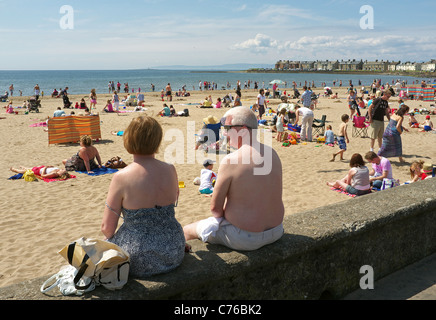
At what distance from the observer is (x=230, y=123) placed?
8.45 feet

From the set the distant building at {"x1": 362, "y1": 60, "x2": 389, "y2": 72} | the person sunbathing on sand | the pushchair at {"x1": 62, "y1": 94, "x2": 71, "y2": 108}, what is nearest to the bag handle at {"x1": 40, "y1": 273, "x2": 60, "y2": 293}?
the person sunbathing on sand

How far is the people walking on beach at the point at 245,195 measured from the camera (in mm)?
2451

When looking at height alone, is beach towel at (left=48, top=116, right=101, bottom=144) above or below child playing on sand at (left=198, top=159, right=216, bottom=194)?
above

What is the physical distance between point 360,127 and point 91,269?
12512 mm

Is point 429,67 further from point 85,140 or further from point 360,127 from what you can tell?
point 85,140

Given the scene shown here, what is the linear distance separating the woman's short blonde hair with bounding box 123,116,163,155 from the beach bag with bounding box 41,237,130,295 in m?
0.63

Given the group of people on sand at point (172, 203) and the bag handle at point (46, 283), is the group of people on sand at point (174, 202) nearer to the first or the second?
the group of people on sand at point (172, 203)

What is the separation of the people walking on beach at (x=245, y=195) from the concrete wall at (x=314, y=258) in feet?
0.34

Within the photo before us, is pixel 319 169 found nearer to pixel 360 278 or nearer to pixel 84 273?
pixel 360 278

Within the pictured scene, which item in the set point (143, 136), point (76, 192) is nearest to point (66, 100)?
point (76, 192)

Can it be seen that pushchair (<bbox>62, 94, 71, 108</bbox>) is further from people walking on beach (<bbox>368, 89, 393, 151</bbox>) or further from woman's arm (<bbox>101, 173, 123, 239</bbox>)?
woman's arm (<bbox>101, 173, 123, 239</bbox>)

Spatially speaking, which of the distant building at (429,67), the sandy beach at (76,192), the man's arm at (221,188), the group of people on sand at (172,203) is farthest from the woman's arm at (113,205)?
the distant building at (429,67)

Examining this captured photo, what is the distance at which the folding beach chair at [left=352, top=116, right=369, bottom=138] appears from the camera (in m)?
12.7
